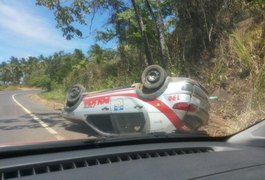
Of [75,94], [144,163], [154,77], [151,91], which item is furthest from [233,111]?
[144,163]

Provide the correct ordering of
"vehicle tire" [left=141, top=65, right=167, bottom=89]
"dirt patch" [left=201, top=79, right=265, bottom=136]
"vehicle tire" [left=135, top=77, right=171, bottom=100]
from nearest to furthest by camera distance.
→ "vehicle tire" [left=135, top=77, right=171, bottom=100] → "vehicle tire" [left=141, top=65, right=167, bottom=89] → "dirt patch" [left=201, top=79, right=265, bottom=136]

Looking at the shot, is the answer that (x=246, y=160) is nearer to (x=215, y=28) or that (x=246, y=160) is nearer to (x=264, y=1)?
(x=264, y=1)

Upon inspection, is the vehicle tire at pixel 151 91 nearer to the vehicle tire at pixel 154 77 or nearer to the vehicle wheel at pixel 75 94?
the vehicle tire at pixel 154 77

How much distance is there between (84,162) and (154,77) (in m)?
6.99

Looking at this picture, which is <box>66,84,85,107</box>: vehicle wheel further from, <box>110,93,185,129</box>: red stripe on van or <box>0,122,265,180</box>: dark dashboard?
<box>0,122,265,180</box>: dark dashboard

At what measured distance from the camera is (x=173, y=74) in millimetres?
16391

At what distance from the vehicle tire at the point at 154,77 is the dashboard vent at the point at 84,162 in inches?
240

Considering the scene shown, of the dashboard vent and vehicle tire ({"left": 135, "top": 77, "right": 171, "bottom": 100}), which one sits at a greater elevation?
vehicle tire ({"left": 135, "top": 77, "right": 171, "bottom": 100})

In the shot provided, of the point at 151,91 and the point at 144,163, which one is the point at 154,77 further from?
the point at 144,163

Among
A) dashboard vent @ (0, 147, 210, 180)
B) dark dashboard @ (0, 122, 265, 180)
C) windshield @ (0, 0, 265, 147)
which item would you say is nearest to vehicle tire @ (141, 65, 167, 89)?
windshield @ (0, 0, 265, 147)

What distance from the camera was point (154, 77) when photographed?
9.74 metres

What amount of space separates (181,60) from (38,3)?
5.29 m

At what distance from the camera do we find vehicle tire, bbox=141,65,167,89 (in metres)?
9.45

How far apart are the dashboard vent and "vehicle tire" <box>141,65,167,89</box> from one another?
6088mm
